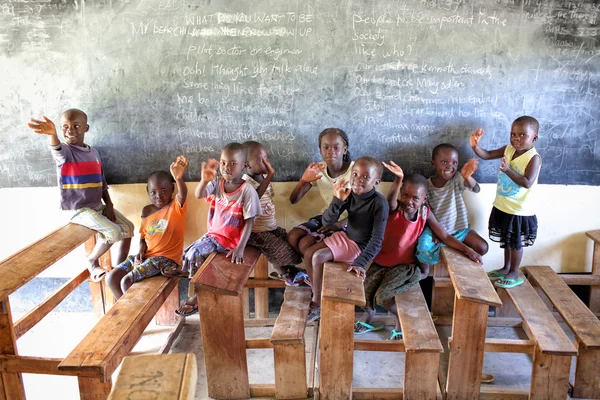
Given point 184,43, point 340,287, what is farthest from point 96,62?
point 340,287

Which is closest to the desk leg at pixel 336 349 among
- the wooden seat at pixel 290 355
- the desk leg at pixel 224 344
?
the wooden seat at pixel 290 355

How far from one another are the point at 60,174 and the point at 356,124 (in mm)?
2364

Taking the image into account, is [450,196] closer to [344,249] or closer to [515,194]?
[515,194]

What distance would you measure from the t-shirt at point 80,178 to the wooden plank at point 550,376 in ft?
11.2

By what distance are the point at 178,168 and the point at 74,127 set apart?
831mm

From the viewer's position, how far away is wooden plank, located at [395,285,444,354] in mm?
3076

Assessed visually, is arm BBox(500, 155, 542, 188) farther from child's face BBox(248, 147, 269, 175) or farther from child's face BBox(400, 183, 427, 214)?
child's face BBox(248, 147, 269, 175)

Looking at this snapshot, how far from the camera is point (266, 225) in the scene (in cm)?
397

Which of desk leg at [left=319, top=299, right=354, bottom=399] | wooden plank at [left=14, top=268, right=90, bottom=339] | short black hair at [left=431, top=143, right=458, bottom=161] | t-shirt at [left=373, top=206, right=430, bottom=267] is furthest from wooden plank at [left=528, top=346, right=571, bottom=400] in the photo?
wooden plank at [left=14, top=268, right=90, bottom=339]

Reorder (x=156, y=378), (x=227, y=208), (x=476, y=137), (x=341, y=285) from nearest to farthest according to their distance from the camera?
1. (x=156, y=378)
2. (x=341, y=285)
3. (x=227, y=208)
4. (x=476, y=137)

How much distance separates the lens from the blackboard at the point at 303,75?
387 centimetres

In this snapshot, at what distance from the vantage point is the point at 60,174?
154 inches

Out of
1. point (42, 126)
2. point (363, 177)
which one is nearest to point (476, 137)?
point (363, 177)

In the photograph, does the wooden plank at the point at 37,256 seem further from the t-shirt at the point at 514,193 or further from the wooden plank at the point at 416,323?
the t-shirt at the point at 514,193
